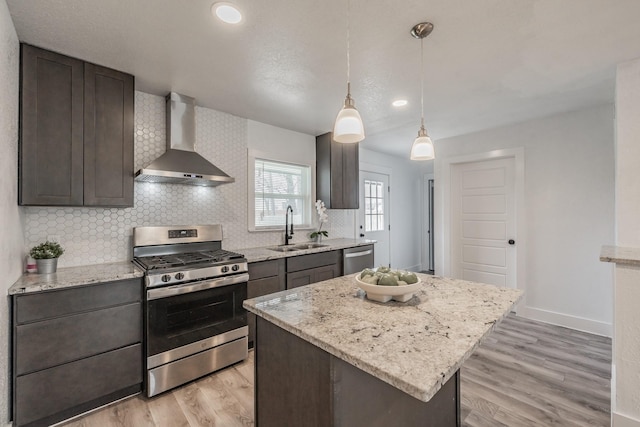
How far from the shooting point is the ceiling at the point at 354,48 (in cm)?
161

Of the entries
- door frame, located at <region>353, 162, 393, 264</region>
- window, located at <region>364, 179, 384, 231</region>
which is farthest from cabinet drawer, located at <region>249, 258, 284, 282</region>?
window, located at <region>364, 179, 384, 231</region>

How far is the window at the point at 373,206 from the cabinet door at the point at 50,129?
3934 mm

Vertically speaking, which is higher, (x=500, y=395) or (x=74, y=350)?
(x=74, y=350)

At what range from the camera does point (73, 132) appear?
6.80 feet

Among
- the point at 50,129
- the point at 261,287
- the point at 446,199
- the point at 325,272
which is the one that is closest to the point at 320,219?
the point at 325,272

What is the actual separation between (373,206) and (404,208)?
97cm

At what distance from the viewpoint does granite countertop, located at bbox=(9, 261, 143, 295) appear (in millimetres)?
1699

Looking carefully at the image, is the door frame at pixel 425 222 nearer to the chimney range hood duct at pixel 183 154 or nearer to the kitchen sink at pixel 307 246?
the kitchen sink at pixel 307 246

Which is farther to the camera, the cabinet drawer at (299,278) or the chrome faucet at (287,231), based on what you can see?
the chrome faucet at (287,231)

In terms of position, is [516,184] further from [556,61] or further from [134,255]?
[134,255]

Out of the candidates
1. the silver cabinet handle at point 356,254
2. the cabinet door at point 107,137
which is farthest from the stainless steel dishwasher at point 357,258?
the cabinet door at point 107,137

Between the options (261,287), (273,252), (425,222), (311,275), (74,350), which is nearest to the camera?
(74,350)

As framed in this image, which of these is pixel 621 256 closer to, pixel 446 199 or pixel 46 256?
pixel 446 199

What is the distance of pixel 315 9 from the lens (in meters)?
1.60
